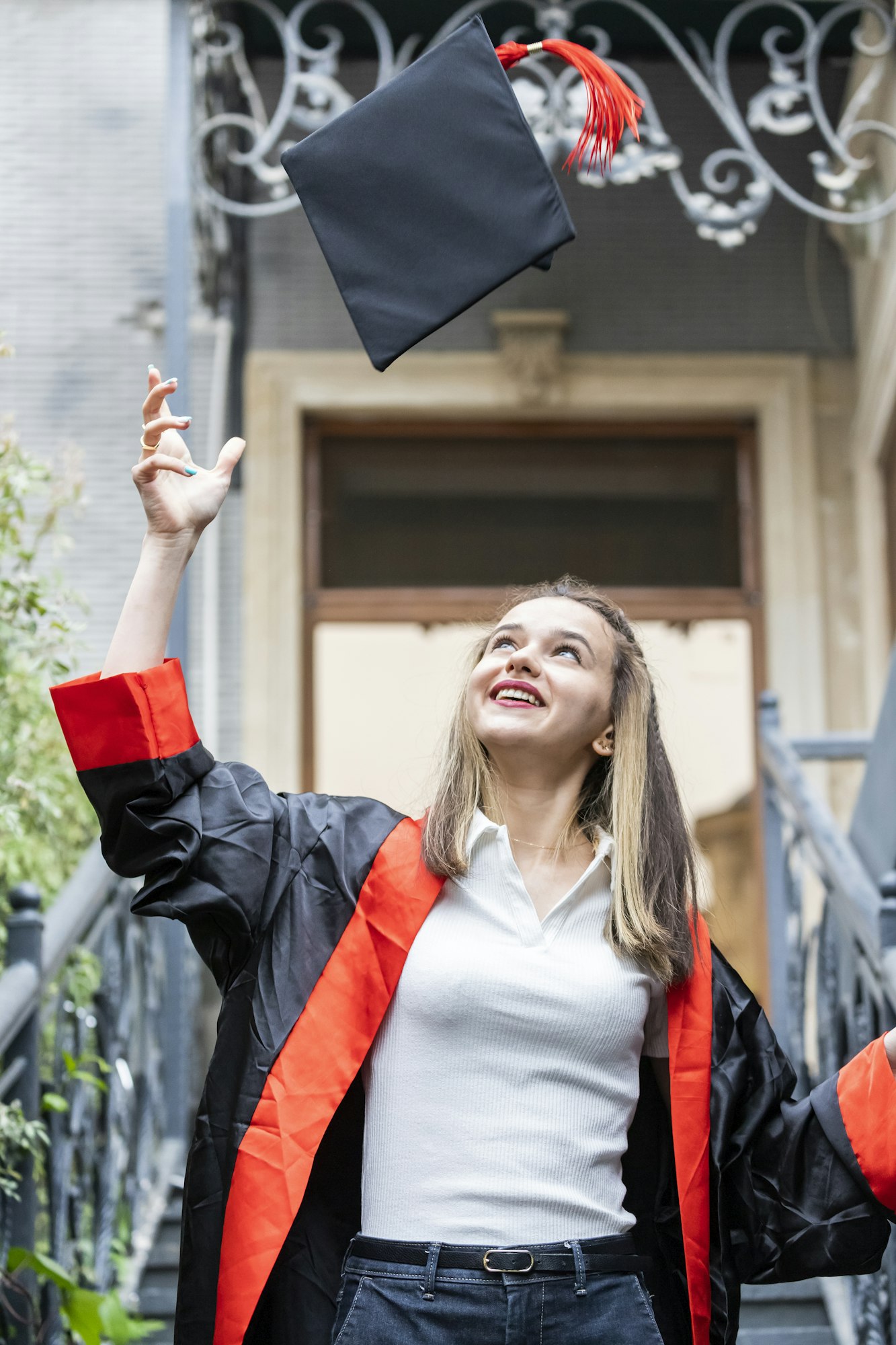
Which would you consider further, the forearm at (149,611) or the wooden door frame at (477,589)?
the wooden door frame at (477,589)

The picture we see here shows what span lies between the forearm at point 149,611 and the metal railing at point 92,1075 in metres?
0.93

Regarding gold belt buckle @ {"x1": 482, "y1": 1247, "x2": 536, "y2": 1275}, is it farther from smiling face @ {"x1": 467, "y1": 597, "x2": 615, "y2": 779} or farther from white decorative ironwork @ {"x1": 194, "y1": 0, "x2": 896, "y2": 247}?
white decorative ironwork @ {"x1": 194, "y1": 0, "x2": 896, "y2": 247}

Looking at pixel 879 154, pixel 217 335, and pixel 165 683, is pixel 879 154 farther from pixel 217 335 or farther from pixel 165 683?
pixel 165 683

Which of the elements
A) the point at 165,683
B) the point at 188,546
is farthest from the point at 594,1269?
the point at 188,546

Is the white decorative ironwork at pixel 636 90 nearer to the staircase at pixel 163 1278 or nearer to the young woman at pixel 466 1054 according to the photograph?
the young woman at pixel 466 1054

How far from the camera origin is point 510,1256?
6.53 feet

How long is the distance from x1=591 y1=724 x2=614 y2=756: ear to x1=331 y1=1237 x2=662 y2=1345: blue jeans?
775 mm

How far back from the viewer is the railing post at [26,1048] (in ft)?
9.52

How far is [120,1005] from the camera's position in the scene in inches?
151

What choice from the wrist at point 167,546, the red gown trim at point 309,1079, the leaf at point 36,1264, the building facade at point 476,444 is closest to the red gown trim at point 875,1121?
the red gown trim at point 309,1079

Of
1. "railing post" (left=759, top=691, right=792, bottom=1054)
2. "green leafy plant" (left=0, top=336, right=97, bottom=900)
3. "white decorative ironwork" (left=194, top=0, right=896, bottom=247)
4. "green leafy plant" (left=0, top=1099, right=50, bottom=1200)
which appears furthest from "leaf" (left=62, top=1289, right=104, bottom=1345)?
"white decorative ironwork" (left=194, top=0, right=896, bottom=247)

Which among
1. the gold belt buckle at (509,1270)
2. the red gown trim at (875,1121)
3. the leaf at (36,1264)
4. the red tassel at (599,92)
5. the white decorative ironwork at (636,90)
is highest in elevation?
the white decorative ironwork at (636,90)

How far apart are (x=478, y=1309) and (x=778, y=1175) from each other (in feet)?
1.73

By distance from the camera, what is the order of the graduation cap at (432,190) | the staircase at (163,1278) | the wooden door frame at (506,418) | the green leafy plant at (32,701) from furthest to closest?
the wooden door frame at (506,418)
the staircase at (163,1278)
the green leafy plant at (32,701)
the graduation cap at (432,190)
